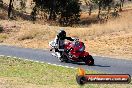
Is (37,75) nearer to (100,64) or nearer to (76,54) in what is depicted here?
(76,54)

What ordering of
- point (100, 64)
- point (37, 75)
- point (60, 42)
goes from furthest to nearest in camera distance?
point (60, 42), point (100, 64), point (37, 75)

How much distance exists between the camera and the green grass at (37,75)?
1228cm

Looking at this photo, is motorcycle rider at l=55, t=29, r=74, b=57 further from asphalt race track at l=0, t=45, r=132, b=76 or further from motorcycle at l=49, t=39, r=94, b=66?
asphalt race track at l=0, t=45, r=132, b=76

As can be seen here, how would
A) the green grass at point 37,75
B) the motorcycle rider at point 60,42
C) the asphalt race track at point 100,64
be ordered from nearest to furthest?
the green grass at point 37,75 < the asphalt race track at point 100,64 < the motorcycle rider at point 60,42

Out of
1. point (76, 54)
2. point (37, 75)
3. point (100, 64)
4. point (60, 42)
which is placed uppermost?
point (60, 42)

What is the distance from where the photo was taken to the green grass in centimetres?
1228

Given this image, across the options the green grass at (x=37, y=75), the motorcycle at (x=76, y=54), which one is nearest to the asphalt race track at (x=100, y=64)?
the motorcycle at (x=76, y=54)

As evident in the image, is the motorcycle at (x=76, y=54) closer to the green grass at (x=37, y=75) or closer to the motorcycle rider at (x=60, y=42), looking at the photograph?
the motorcycle rider at (x=60, y=42)

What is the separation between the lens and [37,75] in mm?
14164

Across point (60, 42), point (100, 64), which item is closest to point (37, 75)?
point (100, 64)

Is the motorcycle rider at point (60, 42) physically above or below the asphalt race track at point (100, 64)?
above

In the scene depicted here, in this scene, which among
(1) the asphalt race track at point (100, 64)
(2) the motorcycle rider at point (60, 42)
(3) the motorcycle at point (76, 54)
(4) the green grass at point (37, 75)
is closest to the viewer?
(4) the green grass at point (37, 75)

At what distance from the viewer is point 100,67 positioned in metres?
18.3

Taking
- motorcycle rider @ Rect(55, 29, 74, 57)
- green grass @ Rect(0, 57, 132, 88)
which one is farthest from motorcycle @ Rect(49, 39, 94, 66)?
green grass @ Rect(0, 57, 132, 88)
